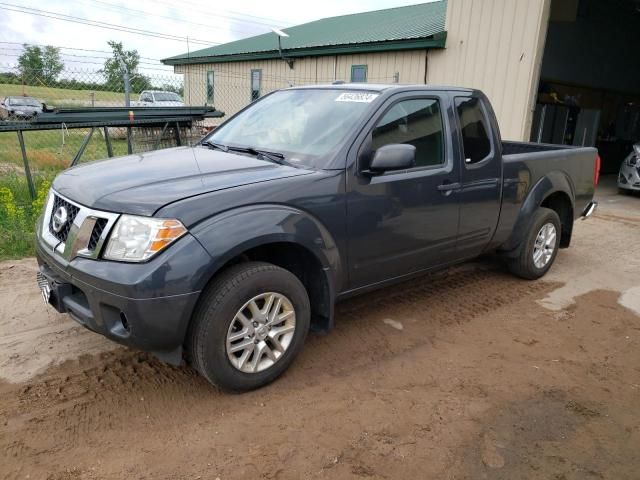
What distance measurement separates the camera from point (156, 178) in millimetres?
3133

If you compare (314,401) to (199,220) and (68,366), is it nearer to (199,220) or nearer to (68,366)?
(199,220)

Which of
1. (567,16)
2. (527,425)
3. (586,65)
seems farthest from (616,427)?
(586,65)

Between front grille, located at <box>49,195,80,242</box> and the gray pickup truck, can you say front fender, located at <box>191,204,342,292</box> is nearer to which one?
the gray pickup truck

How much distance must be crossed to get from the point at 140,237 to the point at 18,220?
4.27 metres

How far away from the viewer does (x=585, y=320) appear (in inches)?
179

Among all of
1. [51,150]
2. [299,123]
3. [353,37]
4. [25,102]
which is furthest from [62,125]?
[353,37]

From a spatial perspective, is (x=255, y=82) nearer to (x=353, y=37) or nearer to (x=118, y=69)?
(x=353, y=37)

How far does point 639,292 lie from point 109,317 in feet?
16.4

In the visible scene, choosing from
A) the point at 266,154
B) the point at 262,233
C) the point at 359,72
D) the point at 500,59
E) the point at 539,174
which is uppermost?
the point at 500,59

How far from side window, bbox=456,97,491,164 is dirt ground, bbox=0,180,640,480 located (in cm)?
135

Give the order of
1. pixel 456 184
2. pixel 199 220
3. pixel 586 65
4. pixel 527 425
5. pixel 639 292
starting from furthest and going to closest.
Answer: pixel 586 65 < pixel 639 292 < pixel 456 184 < pixel 527 425 < pixel 199 220

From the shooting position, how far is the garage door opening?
13102mm

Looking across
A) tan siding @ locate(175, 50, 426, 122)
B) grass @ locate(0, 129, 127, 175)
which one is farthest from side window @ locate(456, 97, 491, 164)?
tan siding @ locate(175, 50, 426, 122)

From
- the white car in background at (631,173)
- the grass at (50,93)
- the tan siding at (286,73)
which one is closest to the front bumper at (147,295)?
the grass at (50,93)
